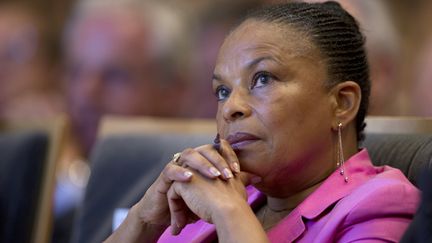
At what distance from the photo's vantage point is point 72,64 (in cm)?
274

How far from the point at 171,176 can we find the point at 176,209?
0.05 meters

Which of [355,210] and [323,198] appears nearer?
[355,210]

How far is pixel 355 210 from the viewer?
1.27 m

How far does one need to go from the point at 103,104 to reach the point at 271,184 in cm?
128

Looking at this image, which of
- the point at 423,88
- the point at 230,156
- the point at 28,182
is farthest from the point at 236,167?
the point at 423,88

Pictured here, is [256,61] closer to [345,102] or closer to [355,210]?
[345,102]

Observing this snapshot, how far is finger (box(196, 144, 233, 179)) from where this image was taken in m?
1.34

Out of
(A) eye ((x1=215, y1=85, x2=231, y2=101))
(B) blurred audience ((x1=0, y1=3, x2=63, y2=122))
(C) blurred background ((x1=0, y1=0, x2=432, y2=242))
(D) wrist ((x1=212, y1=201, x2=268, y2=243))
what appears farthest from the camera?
(B) blurred audience ((x1=0, y1=3, x2=63, y2=122))

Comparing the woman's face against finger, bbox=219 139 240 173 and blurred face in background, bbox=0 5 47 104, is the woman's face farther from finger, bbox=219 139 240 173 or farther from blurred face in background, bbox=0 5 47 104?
blurred face in background, bbox=0 5 47 104

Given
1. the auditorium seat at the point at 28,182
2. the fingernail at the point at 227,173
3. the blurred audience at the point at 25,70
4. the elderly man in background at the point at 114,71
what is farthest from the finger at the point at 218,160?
the blurred audience at the point at 25,70

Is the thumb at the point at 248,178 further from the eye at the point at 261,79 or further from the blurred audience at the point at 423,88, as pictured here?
the blurred audience at the point at 423,88

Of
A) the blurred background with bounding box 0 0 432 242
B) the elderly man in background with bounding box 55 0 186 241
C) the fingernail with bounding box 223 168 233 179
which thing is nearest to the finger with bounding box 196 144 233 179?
the fingernail with bounding box 223 168 233 179

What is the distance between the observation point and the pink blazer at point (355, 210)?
1.25m

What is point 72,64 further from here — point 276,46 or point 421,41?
point 276,46
